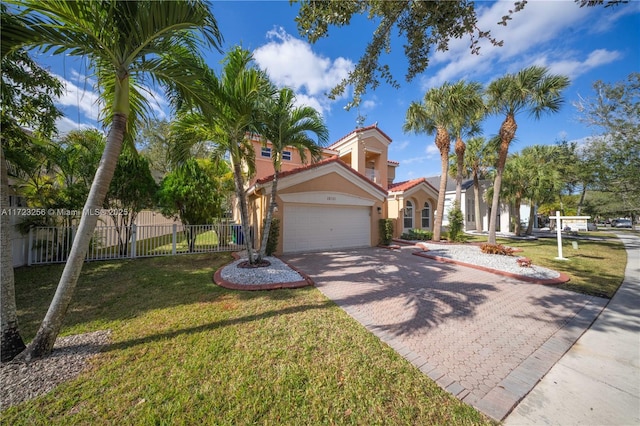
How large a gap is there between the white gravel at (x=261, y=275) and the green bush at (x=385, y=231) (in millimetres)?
7975

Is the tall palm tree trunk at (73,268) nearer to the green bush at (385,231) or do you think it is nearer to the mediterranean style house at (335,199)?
the mediterranean style house at (335,199)

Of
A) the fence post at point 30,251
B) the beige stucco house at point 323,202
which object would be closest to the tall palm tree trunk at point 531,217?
the beige stucco house at point 323,202

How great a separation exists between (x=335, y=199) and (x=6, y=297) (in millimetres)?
11009

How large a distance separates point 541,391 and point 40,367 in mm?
6830

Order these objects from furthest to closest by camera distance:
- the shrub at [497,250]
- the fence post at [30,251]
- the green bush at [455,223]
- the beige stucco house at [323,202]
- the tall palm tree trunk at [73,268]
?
the green bush at [455,223] < the shrub at [497,250] < the beige stucco house at [323,202] < the fence post at [30,251] < the tall palm tree trunk at [73,268]

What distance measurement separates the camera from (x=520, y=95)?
13242mm

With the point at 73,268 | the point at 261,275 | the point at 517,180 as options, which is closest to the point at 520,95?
the point at 517,180

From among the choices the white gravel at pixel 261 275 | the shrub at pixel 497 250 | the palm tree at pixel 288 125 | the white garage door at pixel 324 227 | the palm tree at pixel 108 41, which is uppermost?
the palm tree at pixel 288 125

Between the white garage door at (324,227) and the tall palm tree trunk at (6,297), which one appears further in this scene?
the white garage door at (324,227)

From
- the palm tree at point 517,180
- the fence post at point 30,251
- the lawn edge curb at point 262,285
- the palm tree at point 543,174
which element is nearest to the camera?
the lawn edge curb at point 262,285

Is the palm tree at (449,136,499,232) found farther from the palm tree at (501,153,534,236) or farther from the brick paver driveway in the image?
the brick paver driveway

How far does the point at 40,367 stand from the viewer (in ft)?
9.96

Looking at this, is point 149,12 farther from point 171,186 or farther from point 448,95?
point 448,95

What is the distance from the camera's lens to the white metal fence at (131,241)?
8.63m
